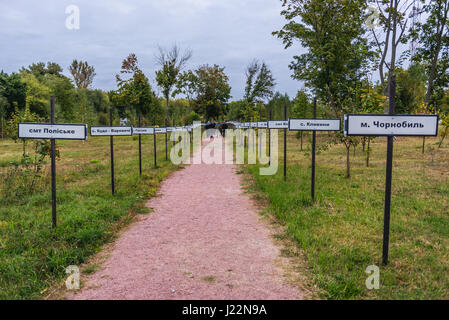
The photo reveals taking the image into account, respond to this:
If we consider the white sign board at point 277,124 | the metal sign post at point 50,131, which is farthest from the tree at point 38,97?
the metal sign post at point 50,131

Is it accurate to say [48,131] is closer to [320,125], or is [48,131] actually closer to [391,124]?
[391,124]

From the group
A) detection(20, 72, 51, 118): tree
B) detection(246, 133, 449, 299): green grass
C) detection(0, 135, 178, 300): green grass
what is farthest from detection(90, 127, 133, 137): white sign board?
detection(20, 72, 51, 118): tree

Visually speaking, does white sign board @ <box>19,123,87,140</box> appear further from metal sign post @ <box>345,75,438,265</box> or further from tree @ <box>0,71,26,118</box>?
tree @ <box>0,71,26,118</box>

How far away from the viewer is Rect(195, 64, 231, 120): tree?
130 ft

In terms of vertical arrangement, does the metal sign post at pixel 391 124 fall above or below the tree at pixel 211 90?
below

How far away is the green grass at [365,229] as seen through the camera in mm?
3500

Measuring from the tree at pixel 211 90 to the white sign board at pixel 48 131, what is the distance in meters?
34.2

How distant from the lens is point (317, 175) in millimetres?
10289

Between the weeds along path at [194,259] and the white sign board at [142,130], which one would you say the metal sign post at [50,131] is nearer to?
the weeds along path at [194,259]

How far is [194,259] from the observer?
13.9ft

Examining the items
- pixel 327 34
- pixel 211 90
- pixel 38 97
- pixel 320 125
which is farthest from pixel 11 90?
pixel 320 125

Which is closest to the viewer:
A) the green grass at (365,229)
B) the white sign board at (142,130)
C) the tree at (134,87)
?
the green grass at (365,229)

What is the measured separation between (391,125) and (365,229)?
6.75 ft

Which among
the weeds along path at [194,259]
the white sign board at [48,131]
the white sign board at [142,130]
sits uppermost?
the white sign board at [142,130]
